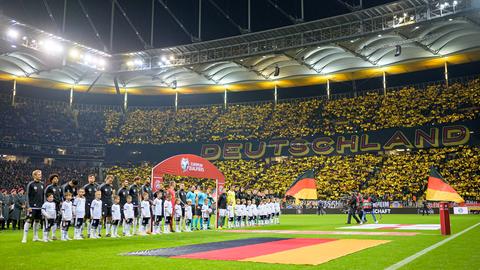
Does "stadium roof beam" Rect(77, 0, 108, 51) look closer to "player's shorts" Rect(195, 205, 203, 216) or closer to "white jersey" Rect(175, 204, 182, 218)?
"player's shorts" Rect(195, 205, 203, 216)

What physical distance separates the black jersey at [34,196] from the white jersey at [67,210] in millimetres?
742

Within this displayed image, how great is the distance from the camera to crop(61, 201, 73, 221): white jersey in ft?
50.3

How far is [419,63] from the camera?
4638cm

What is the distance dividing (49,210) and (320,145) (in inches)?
1397

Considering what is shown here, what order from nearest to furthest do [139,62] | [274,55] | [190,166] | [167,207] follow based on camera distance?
[167,207] → [190,166] → [274,55] → [139,62]

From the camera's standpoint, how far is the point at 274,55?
45.4 meters

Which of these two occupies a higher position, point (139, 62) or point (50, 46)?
point (139, 62)

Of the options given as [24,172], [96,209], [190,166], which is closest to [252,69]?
[24,172]

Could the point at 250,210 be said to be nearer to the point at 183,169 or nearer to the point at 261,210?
the point at 261,210

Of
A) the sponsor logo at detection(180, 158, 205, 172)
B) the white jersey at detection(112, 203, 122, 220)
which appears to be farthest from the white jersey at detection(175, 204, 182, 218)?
the white jersey at detection(112, 203, 122, 220)

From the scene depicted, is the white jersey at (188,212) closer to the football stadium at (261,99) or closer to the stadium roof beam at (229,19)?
the football stadium at (261,99)

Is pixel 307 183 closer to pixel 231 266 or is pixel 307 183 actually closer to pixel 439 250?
pixel 439 250

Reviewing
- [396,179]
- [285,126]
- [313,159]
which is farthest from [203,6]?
[396,179]

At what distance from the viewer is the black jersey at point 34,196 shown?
1485 cm
